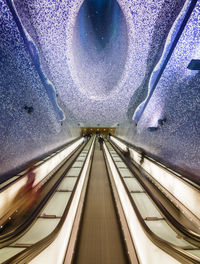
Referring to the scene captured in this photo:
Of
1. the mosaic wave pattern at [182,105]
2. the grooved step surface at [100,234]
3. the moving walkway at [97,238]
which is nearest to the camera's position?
the moving walkway at [97,238]

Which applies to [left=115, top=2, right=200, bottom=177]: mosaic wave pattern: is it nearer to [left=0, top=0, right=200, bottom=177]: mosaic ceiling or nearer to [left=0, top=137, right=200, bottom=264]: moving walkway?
[left=0, top=0, right=200, bottom=177]: mosaic ceiling

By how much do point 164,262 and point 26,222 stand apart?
174 cm

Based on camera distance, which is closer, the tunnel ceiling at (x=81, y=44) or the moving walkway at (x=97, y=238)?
the moving walkway at (x=97, y=238)

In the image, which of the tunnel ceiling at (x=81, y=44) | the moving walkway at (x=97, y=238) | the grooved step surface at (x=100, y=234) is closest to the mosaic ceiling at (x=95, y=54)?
the tunnel ceiling at (x=81, y=44)

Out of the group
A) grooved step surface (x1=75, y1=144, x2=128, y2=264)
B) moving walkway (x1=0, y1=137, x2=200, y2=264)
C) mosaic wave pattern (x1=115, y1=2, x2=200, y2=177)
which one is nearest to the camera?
moving walkway (x1=0, y1=137, x2=200, y2=264)

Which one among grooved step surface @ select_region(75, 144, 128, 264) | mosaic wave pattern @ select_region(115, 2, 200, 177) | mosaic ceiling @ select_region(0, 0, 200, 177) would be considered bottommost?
grooved step surface @ select_region(75, 144, 128, 264)

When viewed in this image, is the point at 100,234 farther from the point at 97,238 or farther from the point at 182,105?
the point at 182,105

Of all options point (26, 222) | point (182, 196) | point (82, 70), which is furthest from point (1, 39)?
point (182, 196)

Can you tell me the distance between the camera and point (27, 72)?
3.18 metres

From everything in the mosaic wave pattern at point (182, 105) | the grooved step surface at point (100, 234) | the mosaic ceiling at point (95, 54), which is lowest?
the grooved step surface at point (100, 234)

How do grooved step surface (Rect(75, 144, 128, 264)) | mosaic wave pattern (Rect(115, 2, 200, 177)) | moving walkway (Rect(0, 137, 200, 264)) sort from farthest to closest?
mosaic wave pattern (Rect(115, 2, 200, 177))
grooved step surface (Rect(75, 144, 128, 264))
moving walkway (Rect(0, 137, 200, 264))

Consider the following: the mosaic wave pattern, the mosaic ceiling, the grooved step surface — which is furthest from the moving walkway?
the mosaic ceiling

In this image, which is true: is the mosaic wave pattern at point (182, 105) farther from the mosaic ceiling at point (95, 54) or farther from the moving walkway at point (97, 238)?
the moving walkway at point (97, 238)

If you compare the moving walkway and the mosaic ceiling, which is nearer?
the moving walkway
